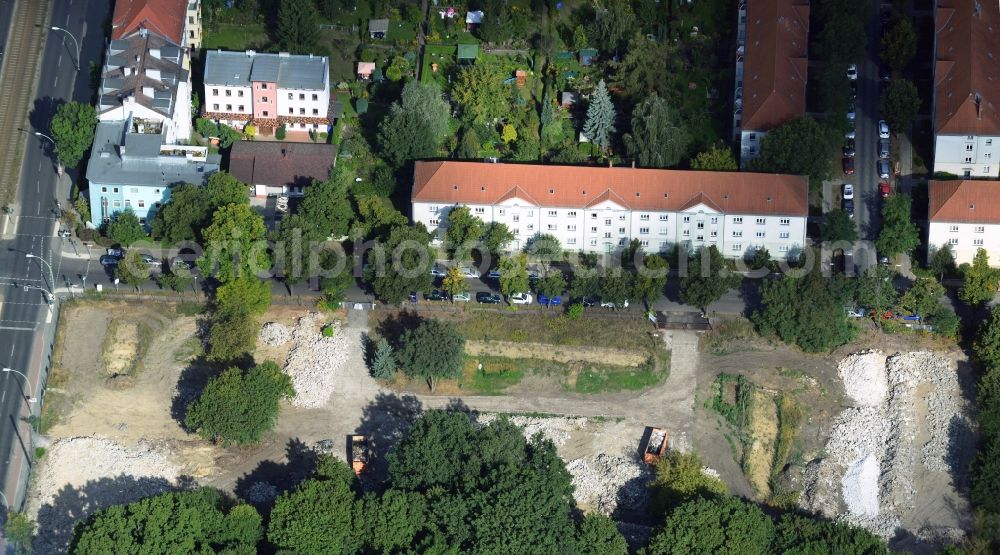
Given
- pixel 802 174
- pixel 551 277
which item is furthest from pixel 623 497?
pixel 802 174

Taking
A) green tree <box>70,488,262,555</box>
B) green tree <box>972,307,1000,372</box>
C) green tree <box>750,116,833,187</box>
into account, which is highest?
green tree <box>750,116,833,187</box>

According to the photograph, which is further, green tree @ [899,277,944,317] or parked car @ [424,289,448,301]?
parked car @ [424,289,448,301]

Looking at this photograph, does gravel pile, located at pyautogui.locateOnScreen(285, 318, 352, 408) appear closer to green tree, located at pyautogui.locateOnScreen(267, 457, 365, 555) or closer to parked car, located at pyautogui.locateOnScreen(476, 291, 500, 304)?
parked car, located at pyautogui.locateOnScreen(476, 291, 500, 304)

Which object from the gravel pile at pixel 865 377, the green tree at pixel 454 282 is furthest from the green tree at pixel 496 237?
the gravel pile at pixel 865 377

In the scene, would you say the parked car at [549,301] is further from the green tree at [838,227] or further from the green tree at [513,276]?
the green tree at [838,227]

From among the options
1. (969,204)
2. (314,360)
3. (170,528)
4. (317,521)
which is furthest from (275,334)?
(969,204)

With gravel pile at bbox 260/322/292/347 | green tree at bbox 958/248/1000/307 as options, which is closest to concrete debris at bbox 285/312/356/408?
gravel pile at bbox 260/322/292/347
